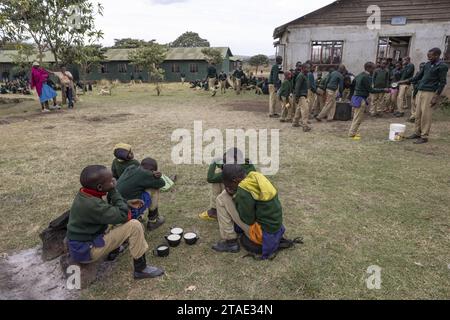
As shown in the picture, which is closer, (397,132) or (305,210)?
(305,210)

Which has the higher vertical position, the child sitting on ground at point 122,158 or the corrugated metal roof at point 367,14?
the corrugated metal roof at point 367,14

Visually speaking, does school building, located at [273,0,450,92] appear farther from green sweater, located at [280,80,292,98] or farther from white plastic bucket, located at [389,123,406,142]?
white plastic bucket, located at [389,123,406,142]

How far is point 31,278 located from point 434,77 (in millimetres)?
8357

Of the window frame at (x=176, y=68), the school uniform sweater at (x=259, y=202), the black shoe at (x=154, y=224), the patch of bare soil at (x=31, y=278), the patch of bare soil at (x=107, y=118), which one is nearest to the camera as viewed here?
the patch of bare soil at (x=31, y=278)

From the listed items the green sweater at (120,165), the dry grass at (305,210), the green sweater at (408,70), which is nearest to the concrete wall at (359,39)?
the green sweater at (408,70)

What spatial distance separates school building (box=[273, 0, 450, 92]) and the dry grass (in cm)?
674

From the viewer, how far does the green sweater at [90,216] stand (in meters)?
2.81

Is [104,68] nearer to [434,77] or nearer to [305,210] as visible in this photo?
[434,77]

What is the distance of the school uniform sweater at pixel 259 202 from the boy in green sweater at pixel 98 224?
1.08 meters

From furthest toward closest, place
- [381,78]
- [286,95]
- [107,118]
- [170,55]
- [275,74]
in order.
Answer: [170,55] < [107,118] < [275,74] < [381,78] < [286,95]

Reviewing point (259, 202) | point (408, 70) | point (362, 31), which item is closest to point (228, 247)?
point (259, 202)

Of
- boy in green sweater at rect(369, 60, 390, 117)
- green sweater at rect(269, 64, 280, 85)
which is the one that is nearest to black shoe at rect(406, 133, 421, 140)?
boy in green sweater at rect(369, 60, 390, 117)

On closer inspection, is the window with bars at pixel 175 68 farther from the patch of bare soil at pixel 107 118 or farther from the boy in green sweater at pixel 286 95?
the boy in green sweater at pixel 286 95

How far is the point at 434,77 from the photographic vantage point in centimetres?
723
